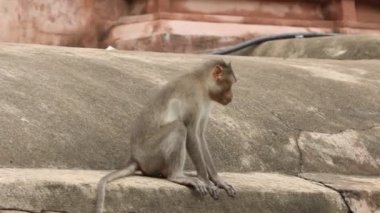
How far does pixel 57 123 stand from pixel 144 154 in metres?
0.77

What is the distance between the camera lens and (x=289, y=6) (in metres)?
10.4

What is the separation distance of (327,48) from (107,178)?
555cm

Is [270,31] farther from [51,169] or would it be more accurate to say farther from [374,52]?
[51,169]

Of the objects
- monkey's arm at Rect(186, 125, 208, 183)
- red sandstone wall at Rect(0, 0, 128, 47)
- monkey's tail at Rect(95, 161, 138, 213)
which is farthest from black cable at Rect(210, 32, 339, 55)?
monkey's tail at Rect(95, 161, 138, 213)

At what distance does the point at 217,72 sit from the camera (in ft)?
14.5

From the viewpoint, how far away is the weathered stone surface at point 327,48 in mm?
8680

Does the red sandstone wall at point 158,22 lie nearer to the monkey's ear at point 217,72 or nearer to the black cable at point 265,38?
the black cable at point 265,38

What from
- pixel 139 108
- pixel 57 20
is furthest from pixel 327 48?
pixel 139 108

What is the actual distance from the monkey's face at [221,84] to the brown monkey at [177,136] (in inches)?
1.1

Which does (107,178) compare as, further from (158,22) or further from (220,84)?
(158,22)

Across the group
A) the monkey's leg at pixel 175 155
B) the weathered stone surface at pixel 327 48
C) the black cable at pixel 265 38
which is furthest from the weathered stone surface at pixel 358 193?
the black cable at pixel 265 38

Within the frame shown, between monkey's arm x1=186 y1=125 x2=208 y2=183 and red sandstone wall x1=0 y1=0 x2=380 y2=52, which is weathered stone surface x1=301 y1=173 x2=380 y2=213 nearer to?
monkey's arm x1=186 y1=125 x2=208 y2=183

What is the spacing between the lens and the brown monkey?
4.04 meters

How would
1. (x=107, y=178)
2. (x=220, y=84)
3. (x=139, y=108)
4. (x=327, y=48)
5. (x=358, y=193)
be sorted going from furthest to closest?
1. (x=327, y=48)
2. (x=139, y=108)
3. (x=358, y=193)
4. (x=220, y=84)
5. (x=107, y=178)
